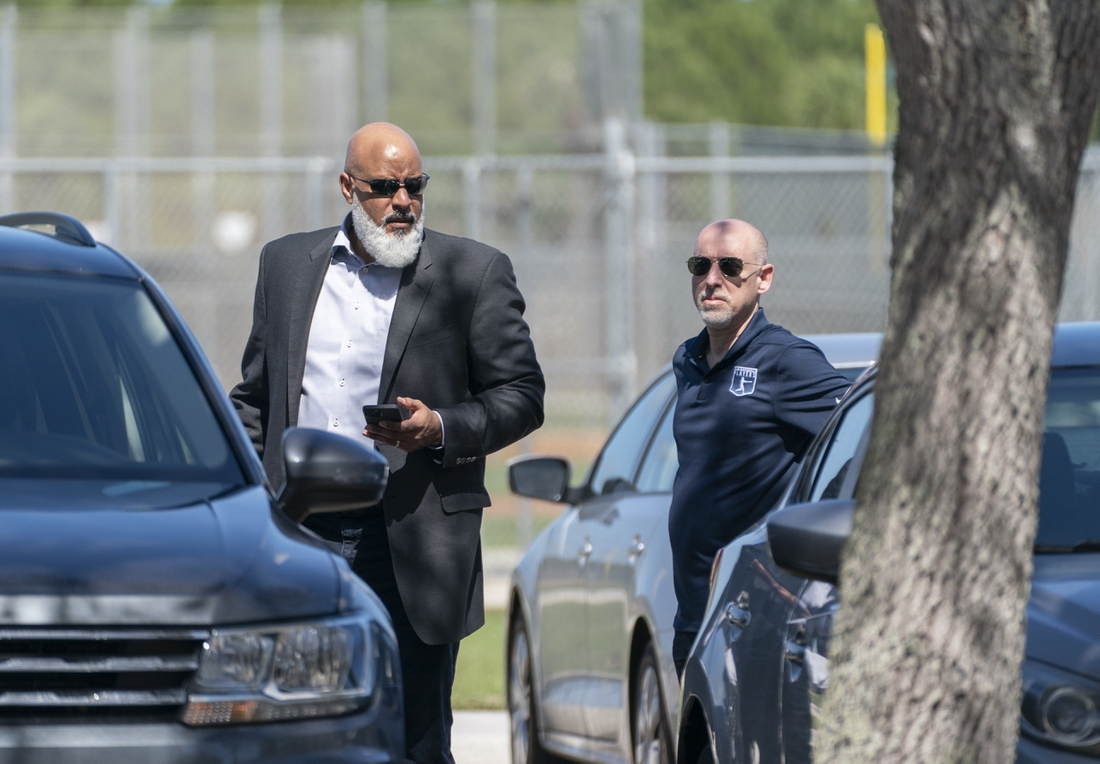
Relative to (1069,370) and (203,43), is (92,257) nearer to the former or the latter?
(1069,370)

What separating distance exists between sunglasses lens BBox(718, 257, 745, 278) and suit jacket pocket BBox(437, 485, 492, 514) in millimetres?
1098

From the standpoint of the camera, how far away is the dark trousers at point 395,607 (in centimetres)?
498

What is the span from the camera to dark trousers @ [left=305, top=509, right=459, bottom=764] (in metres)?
4.98

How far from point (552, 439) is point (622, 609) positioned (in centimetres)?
1522

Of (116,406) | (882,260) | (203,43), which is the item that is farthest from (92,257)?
(203,43)

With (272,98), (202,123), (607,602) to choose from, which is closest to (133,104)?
(202,123)

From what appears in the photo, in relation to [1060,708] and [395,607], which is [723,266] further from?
[1060,708]

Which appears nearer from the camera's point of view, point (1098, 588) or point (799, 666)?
point (1098, 588)

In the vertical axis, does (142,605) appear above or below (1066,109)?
below

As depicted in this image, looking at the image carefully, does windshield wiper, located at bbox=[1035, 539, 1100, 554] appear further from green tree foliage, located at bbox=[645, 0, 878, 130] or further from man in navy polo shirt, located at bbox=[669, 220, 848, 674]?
green tree foliage, located at bbox=[645, 0, 878, 130]

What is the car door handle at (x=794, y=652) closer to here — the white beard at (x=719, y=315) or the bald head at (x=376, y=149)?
the white beard at (x=719, y=315)

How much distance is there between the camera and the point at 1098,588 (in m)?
3.41

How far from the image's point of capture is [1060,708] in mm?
3150

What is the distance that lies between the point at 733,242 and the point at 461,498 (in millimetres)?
1299
